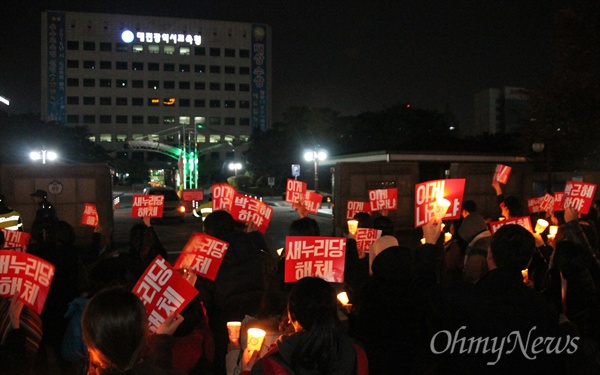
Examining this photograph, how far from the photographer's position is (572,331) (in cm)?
314

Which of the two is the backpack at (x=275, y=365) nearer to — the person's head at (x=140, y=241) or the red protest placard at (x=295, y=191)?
the person's head at (x=140, y=241)

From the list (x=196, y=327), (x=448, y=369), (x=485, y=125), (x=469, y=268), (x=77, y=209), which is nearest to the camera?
(x=448, y=369)

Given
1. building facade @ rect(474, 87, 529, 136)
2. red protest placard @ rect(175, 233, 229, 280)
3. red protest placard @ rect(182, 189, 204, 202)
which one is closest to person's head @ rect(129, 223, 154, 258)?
red protest placard @ rect(175, 233, 229, 280)

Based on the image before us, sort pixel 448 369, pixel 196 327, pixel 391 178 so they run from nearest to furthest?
1. pixel 448 369
2. pixel 196 327
3. pixel 391 178

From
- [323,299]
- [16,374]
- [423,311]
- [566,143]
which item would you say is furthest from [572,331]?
[566,143]

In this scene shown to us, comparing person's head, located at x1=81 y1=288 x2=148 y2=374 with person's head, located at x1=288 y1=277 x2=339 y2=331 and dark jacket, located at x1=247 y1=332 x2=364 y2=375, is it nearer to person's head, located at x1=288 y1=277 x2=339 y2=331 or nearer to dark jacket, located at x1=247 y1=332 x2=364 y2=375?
dark jacket, located at x1=247 y1=332 x2=364 y2=375

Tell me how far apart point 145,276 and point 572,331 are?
8.84ft

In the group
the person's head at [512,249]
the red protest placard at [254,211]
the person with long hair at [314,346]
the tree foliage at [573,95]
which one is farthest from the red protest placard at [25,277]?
the tree foliage at [573,95]

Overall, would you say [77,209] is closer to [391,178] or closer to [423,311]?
[391,178]

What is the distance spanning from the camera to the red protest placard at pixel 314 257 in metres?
4.90

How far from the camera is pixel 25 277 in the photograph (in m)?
3.85

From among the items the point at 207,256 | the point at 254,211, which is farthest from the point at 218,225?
the point at 254,211

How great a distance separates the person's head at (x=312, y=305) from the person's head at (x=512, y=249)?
0.91 m

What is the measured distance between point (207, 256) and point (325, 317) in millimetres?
2216
